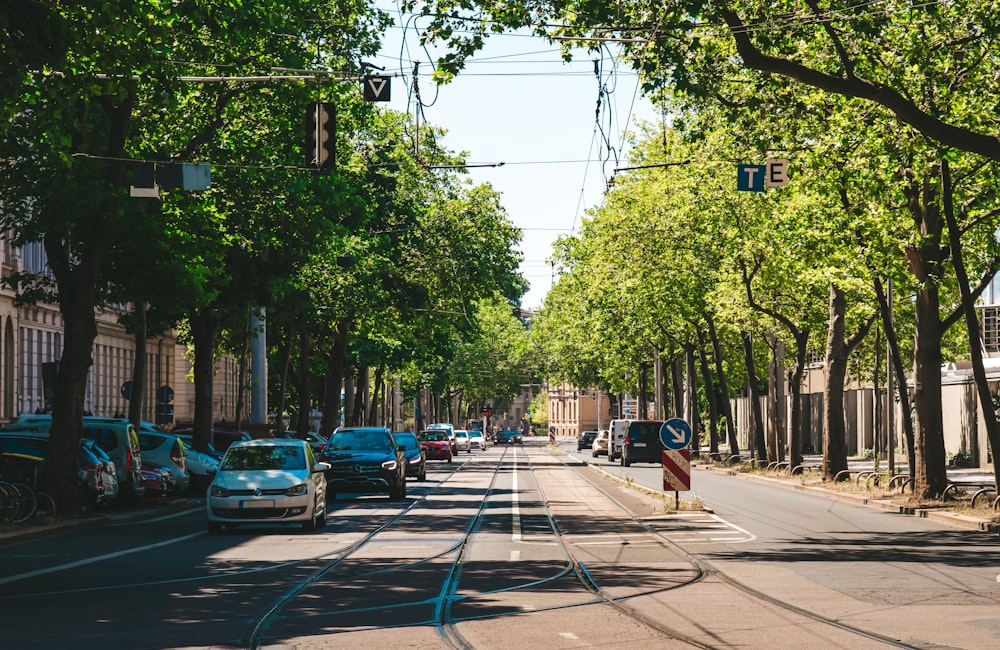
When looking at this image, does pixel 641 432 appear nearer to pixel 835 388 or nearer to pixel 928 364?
pixel 835 388

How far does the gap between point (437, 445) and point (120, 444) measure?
4413 cm

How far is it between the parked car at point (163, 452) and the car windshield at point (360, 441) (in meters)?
3.43

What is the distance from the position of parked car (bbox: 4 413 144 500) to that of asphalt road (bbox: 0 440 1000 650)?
2.95 meters

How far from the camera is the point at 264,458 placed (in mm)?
24547

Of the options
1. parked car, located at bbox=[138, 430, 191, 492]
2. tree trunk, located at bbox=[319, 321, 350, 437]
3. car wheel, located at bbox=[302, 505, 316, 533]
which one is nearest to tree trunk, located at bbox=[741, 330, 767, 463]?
tree trunk, located at bbox=[319, 321, 350, 437]

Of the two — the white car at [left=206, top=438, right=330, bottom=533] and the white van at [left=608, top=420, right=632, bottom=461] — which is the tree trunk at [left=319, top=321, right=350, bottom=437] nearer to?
the white van at [left=608, top=420, right=632, bottom=461]

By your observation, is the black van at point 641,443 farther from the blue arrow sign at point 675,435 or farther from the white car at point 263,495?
the white car at point 263,495

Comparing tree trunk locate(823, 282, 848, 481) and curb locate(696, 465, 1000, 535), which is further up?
tree trunk locate(823, 282, 848, 481)

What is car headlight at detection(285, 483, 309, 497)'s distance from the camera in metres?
23.3

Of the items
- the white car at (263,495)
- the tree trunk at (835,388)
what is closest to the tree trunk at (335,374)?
the tree trunk at (835,388)

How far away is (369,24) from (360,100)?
5.88ft

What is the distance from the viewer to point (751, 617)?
40.4ft

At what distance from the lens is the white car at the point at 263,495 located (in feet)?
76.2

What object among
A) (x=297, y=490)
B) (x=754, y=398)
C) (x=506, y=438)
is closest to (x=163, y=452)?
(x=297, y=490)
